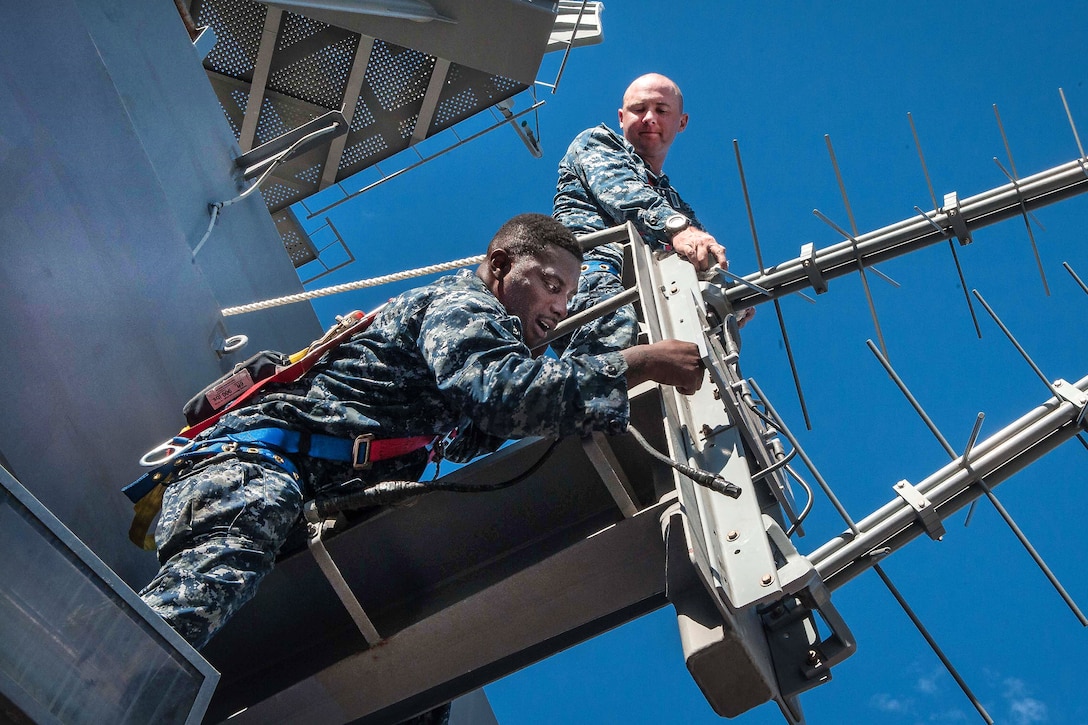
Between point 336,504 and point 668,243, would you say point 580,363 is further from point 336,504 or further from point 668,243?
point 668,243

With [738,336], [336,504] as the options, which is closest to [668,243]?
[738,336]

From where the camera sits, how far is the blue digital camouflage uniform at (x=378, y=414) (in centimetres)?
410

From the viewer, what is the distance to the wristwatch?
654 cm

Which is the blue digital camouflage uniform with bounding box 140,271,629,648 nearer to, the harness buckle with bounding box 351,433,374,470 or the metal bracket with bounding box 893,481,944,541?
the harness buckle with bounding box 351,433,374,470

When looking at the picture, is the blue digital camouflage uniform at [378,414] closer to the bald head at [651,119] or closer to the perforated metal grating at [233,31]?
the bald head at [651,119]

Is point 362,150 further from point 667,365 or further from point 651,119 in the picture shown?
point 667,365

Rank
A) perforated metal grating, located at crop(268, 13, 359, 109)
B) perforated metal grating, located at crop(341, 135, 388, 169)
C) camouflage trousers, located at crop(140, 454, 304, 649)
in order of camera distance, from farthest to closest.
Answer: perforated metal grating, located at crop(341, 135, 388, 169), perforated metal grating, located at crop(268, 13, 359, 109), camouflage trousers, located at crop(140, 454, 304, 649)

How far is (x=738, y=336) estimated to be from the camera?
742 centimetres

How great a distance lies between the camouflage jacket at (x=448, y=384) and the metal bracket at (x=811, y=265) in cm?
278

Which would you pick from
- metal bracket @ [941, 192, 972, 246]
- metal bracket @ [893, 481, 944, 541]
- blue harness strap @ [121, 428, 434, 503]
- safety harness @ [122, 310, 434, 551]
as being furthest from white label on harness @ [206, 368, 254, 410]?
metal bracket @ [941, 192, 972, 246]

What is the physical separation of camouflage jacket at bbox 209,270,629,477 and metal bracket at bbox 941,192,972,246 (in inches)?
134

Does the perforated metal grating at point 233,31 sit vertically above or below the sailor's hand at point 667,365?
above

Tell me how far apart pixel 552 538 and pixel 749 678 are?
106 cm

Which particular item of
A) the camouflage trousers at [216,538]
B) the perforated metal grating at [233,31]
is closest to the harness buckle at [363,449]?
the camouflage trousers at [216,538]
